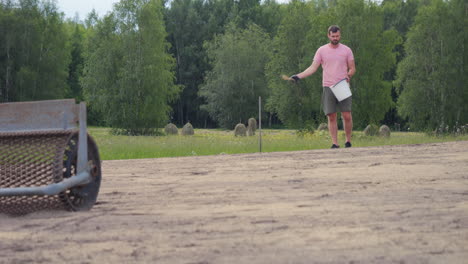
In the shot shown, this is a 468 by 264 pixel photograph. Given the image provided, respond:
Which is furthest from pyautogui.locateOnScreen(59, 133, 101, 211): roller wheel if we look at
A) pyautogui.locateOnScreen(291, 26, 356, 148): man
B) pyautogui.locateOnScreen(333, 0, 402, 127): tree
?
pyautogui.locateOnScreen(333, 0, 402, 127): tree

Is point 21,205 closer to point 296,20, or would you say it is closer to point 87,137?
point 87,137

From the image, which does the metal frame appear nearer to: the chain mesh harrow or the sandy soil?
the chain mesh harrow

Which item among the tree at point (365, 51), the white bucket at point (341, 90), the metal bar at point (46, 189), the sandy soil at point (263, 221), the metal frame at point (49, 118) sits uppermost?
the tree at point (365, 51)

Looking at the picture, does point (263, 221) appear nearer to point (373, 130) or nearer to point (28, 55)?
point (373, 130)

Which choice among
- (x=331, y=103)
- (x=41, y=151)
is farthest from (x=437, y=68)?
(x=41, y=151)

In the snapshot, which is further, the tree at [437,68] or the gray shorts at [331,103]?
the tree at [437,68]

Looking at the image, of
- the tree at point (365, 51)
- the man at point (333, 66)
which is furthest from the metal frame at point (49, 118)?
the tree at point (365, 51)

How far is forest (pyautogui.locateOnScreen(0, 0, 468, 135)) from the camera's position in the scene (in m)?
30.0

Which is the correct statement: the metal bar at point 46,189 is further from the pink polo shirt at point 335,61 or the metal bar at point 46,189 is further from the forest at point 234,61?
the forest at point 234,61

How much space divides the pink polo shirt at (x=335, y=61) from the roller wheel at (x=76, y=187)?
6287 millimetres

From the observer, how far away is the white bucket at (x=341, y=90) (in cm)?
1084

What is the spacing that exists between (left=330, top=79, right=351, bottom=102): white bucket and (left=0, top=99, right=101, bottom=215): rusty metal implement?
255 inches

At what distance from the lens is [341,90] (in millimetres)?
10867

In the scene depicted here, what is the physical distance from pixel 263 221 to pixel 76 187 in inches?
66.1
